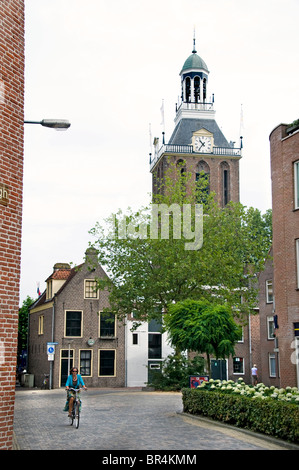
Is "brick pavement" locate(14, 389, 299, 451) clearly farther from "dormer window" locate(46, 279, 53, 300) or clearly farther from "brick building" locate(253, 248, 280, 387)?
"dormer window" locate(46, 279, 53, 300)

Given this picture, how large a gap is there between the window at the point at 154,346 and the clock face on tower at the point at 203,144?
97.5ft

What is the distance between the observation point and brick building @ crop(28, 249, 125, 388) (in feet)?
146

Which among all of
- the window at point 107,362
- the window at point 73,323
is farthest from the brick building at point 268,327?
the window at point 73,323

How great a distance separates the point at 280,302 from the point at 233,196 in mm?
46135

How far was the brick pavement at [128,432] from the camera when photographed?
13648 mm

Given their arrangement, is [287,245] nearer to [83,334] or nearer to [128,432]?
[128,432]

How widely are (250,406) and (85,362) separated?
30.7 m

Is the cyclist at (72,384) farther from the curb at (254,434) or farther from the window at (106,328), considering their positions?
the window at (106,328)

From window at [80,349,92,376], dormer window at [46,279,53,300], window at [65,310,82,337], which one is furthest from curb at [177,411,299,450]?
dormer window at [46,279,53,300]

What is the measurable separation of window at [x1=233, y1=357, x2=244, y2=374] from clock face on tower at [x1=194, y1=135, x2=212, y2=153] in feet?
93.3

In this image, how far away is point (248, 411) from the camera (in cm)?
1565

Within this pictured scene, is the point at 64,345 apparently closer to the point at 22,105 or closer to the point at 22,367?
the point at 22,367

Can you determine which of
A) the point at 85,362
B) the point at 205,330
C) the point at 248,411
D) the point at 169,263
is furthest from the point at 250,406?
the point at 85,362
